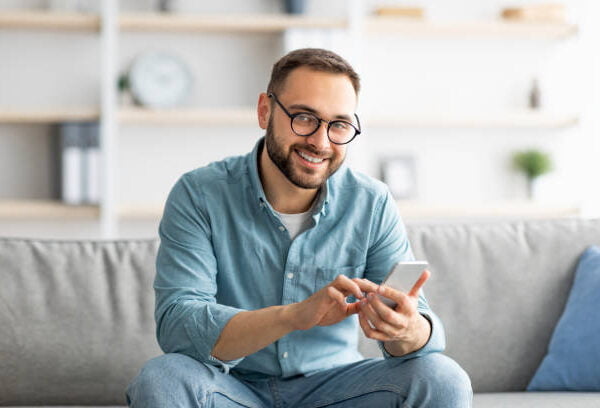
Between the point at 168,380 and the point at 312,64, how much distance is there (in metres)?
0.72

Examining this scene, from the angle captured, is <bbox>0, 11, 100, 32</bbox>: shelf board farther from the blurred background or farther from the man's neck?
Answer: the man's neck

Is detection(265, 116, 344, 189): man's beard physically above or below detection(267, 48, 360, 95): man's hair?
below

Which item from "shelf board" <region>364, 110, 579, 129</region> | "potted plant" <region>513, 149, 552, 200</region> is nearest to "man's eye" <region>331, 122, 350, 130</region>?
"shelf board" <region>364, 110, 579, 129</region>

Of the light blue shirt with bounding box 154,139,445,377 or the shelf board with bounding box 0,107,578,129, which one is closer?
the light blue shirt with bounding box 154,139,445,377

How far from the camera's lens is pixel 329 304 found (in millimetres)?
1477

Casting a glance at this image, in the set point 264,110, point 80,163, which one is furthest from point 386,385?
point 80,163

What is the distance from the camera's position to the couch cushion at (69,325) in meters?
1.96

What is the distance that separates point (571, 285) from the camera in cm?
215

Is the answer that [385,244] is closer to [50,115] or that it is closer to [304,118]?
[304,118]

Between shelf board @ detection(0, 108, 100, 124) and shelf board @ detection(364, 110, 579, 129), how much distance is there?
132cm

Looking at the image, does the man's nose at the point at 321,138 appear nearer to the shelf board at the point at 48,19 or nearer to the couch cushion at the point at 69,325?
the couch cushion at the point at 69,325

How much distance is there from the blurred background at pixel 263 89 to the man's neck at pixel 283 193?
206cm

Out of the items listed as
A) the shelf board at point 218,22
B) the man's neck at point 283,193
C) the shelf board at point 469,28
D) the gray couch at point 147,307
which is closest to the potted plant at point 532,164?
the shelf board at point 469,28

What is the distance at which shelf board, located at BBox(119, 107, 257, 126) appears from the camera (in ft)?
12.7
